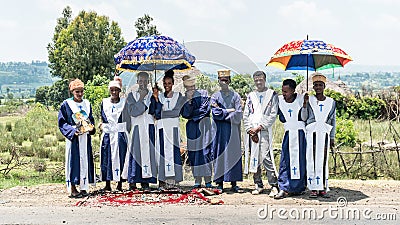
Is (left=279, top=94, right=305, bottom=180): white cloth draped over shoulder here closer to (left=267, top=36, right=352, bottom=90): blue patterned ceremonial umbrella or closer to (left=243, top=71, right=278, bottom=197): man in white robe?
(left=243, top=71, right=278, bottom=197): man in white robe

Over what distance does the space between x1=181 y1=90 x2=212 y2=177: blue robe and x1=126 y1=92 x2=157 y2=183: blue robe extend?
622mm

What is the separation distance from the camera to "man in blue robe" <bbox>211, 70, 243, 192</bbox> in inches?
394

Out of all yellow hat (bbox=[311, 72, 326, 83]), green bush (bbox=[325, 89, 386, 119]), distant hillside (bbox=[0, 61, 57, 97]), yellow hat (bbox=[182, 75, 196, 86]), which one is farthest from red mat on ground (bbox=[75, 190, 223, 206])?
distant hillside (bbox=[0, 61, 57, 97])

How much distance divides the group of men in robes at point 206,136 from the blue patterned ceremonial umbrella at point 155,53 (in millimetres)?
336

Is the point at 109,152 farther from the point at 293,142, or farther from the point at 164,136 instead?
the point at 293,142

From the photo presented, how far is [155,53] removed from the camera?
9602 millimetres

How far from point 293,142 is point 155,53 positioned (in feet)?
8.93

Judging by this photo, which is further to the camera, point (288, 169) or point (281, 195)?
point (288, 169)

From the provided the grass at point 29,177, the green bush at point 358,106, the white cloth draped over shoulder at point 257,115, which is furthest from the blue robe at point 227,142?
the green bush at point 358,106

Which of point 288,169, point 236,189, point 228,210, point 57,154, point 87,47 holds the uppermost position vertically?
point 87,47

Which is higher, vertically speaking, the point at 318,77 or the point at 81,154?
the point at 318,77

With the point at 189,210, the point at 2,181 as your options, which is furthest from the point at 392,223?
the point at 2,181

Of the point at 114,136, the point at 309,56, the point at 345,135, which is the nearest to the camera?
the point at 114,136

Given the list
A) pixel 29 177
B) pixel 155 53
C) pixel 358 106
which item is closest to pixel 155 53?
pixel 155 53
